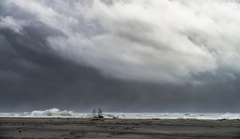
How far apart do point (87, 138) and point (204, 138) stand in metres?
5.91

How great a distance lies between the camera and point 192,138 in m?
9.93

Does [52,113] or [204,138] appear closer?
[204,138]

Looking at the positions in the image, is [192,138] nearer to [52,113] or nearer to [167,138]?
[167,138]

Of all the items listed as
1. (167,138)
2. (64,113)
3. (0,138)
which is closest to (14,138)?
(0,138)

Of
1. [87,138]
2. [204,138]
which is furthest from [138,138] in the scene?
[204,138]

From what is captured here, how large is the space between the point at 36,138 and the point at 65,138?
150 cm

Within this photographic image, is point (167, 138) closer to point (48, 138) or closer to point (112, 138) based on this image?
point (112, 138)

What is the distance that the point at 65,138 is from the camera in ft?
33.1

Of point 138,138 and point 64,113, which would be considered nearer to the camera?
point 138,138

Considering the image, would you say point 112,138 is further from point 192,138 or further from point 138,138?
point 192,138

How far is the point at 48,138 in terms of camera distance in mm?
10055

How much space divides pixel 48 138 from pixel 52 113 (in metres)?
58.6

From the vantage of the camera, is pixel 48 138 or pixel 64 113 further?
pixel 64 113

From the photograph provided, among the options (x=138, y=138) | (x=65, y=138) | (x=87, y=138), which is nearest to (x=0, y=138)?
(x=65, y=138)
